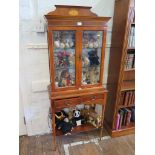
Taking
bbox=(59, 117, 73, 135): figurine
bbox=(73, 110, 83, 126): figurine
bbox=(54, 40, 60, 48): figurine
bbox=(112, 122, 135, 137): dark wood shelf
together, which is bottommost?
bbox=(112, 122, 135, 137): dark wood shelf

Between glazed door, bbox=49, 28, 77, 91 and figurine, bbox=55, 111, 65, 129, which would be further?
figurine, bbox=55, 111, 65, 129

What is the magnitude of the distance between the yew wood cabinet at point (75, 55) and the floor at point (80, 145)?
16cm

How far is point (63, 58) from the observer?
1.86 metres

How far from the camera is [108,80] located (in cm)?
231

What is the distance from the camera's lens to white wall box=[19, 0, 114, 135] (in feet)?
5.89

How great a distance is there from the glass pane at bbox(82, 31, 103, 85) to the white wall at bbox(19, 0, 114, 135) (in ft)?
1.06

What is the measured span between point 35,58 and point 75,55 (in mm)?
520

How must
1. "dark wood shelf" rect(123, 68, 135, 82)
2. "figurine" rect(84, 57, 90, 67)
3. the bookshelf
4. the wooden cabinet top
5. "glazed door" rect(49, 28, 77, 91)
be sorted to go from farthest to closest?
"dark wood shelf" rect(123, 68, 135, 82) < "figurine" rect(84, 57, 90, 67) < the bookshelf < "glazed door" rect(49, 28, 77, 91) < the wooden cabinet top

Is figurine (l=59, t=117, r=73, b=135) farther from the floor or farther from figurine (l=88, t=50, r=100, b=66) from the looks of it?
figurine (l=88, t=50, r=100, b=66)

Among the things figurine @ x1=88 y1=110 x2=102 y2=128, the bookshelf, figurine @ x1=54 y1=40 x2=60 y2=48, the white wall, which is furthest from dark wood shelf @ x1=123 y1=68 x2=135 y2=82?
figurine @ x1=54 y1=40 x2=60 y2=48

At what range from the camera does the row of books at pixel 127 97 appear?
85.2 inches

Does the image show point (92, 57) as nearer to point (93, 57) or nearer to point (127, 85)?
point (93, 57)
